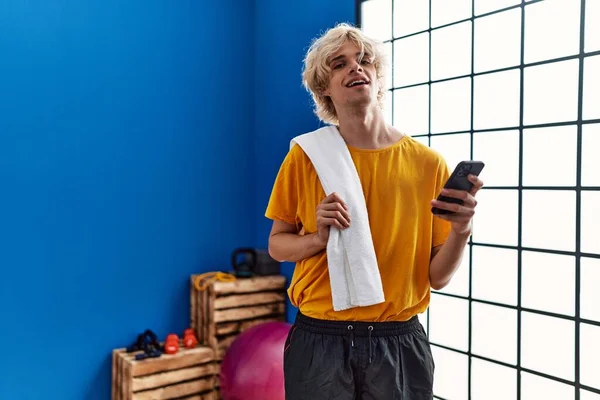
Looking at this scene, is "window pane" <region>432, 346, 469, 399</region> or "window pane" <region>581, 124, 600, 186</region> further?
"window pane" <region>432, 346, 469, 399</region>

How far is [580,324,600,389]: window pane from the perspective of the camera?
1587mm

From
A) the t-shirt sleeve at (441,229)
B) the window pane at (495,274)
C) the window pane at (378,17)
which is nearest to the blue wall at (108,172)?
the window pane at (378,17)

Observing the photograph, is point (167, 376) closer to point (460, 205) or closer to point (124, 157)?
point (124, 157)

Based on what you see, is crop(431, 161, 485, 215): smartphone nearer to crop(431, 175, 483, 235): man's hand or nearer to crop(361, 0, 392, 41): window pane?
crop(431, 175, 483, 235): man's hand

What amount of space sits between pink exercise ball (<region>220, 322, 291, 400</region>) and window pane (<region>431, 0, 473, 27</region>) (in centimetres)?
154

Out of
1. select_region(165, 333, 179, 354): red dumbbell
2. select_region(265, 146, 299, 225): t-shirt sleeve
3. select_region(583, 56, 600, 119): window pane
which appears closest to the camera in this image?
select_region(265, 146, 299, 225): t-shirt sleeve

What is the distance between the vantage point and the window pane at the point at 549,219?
1.66 m

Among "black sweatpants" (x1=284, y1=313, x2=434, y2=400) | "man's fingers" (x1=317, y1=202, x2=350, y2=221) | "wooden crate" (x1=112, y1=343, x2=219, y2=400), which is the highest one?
"man's fingers" (x1=317, y1=202, x2=350, y2=221)

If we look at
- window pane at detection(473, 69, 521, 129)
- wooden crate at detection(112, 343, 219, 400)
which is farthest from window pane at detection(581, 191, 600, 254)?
wooden crate at detection(112, 343, 219, 400)

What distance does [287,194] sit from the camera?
1.27 metres

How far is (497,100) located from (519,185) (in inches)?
13.1

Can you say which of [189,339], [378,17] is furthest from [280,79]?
[189,339]

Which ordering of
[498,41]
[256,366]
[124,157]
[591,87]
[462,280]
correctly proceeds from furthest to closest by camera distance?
[124,157] < [256,366] < [462,280] < [498,41] < [591,87]

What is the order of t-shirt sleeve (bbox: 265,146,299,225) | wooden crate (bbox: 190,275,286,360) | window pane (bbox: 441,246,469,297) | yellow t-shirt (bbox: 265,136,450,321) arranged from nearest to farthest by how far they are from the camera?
yellow t-shirt (bbox: 265,136,450,321), t-shirt sleeve (bbox: 265,146,299,225), window pane (bbox: 441,246,469,297), wooden crate (bbox: 190,275,286,360)
